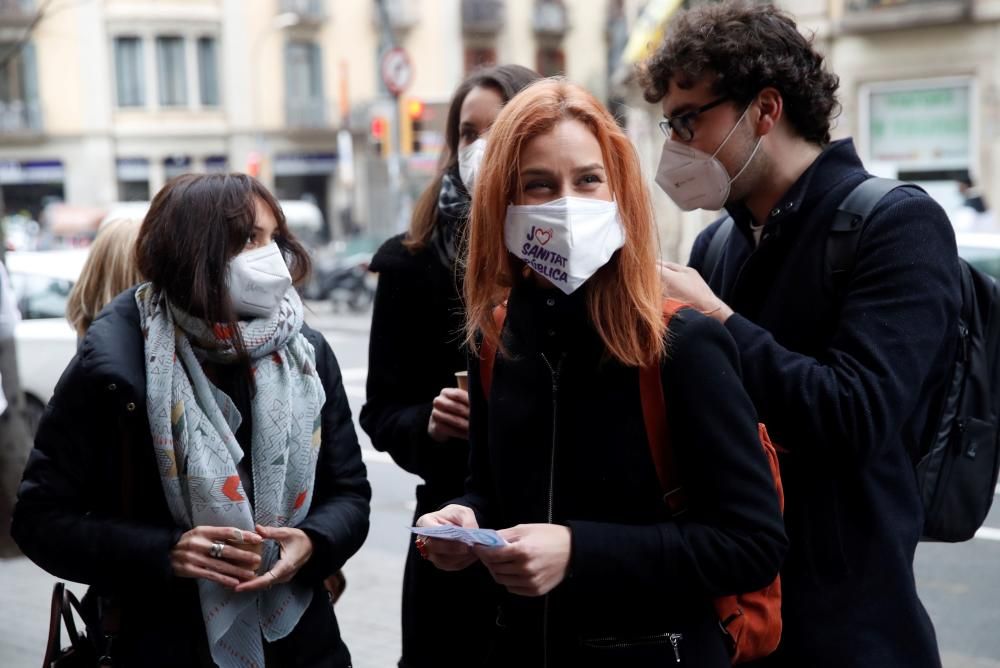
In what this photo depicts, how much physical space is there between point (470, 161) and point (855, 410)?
46.9 inches

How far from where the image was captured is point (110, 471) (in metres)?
2.23

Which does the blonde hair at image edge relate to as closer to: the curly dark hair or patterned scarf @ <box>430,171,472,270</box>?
patterned scarf @ <box>430,171,472,270</box>

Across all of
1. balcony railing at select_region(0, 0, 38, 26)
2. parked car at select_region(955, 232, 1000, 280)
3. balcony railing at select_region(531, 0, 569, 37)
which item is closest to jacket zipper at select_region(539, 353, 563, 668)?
parked car at select_region(955, 232, 1000, 280)

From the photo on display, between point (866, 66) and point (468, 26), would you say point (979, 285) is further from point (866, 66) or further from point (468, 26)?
point (468, 26)

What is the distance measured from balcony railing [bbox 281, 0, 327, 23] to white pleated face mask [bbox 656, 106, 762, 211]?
38970mm

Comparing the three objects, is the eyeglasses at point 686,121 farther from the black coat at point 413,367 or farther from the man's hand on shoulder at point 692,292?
the black coat at point 413,367

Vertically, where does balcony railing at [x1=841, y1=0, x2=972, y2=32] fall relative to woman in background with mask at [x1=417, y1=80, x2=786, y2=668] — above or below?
above

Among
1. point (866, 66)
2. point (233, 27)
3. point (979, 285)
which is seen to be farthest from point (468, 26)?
point (979, 285)

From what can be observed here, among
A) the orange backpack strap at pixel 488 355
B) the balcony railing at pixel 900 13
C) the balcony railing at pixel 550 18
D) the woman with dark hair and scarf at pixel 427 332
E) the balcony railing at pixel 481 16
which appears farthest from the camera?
the balcony railing at pixel 550 18

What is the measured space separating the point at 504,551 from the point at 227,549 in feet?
2.57

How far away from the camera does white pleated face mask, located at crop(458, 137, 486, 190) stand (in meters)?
2.73

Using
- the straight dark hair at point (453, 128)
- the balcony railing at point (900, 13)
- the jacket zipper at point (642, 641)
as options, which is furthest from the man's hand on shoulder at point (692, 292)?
the balcony railing at point (900, 13)

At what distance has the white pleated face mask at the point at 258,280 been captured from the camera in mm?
2367

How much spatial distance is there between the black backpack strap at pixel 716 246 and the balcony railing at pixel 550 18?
1612 inches
